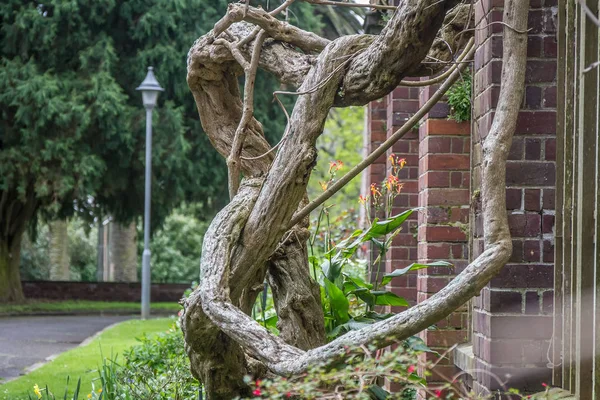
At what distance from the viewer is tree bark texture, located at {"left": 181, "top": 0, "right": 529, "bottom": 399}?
11.4 feet

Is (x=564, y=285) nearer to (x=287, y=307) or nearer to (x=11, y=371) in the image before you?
(x=287, y=307)

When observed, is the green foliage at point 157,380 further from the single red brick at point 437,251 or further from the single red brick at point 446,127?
the single red brick at point 446,127

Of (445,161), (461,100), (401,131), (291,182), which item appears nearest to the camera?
(291,182)

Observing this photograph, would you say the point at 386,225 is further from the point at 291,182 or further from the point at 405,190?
the point at 405,190

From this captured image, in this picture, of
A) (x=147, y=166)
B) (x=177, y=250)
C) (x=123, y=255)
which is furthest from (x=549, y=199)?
(x=177, y=250)

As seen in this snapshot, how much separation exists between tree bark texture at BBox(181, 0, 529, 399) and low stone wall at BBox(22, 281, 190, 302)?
21.3 m

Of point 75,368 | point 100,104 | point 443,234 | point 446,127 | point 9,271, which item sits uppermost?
point 100,104

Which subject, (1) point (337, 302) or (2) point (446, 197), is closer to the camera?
(1) point (337, 302)

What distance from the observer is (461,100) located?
546 centimetres

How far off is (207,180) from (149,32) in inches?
149

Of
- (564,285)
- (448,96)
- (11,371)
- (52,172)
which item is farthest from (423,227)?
(52,172)

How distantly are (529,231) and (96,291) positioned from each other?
23.3 m

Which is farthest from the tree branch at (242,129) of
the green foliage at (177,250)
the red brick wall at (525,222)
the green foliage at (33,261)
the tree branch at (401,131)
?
the green foliage at (177,250)

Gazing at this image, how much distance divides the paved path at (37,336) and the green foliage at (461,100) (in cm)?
626
